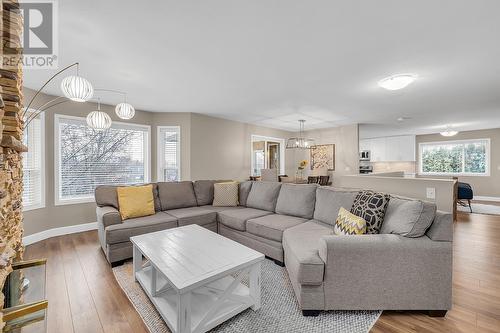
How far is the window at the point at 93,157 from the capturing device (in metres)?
3.90

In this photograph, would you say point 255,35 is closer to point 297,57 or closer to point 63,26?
point 297,57

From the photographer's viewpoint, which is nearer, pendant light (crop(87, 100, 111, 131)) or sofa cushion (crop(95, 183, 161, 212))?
pendant light (crop(87, 100, 111, 131))

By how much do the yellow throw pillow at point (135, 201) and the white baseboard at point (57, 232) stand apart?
5.35ft

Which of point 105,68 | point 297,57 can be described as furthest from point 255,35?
point 105,68

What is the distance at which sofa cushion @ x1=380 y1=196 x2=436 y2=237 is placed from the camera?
172 centimetres

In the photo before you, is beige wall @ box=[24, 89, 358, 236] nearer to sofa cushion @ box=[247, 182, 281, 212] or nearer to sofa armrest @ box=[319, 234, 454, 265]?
sofa cushion @ box=[247, 182, 281, 212]

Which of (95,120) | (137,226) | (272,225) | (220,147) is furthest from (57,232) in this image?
(272,225)

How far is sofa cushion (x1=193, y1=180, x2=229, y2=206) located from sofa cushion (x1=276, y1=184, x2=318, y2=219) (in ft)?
4.44

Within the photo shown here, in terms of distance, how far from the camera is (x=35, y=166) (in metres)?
3.56

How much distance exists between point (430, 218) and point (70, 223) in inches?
206

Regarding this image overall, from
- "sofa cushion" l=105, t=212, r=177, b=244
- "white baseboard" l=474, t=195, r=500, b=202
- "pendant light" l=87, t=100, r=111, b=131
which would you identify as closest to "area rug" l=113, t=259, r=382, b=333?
"sofa cushion" l=105, t=212, r=177, b=244

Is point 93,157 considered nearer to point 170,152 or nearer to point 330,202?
point 170,152

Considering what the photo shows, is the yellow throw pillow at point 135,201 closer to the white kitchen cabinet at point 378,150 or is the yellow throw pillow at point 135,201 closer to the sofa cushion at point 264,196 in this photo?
the sofa cushion at point 264,196

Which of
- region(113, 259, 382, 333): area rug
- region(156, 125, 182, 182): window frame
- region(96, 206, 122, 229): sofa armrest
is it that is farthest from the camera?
region(156, 125, 182, 182): window frame
